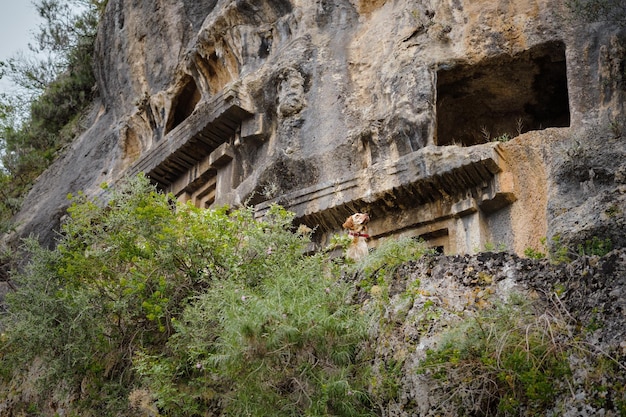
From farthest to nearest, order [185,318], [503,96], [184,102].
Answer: [184,102]
[503,96]
[185,318]

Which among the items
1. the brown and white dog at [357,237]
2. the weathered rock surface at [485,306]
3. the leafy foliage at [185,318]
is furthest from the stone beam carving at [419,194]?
the weathered rock surface at [485,306]

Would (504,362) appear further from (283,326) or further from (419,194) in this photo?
(419,194)

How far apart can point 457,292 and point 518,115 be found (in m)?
5.92

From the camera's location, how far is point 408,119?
993 cm

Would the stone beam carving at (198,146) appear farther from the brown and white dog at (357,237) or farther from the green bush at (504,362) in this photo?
the green bush at (504,362)

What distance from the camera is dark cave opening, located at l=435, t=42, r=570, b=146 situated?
33.2 ft

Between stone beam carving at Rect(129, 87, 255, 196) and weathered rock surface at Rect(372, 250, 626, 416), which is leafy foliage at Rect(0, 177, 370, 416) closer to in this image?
weathered rock surface at Rect(372, 250, 626, 416)

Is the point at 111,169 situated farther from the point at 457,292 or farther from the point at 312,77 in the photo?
the point at 457,292

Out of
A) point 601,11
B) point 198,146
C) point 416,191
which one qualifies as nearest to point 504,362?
point 416,191

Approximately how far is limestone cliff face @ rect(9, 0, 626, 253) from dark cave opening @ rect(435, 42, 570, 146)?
0.02m

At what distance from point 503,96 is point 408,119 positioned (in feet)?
5.43

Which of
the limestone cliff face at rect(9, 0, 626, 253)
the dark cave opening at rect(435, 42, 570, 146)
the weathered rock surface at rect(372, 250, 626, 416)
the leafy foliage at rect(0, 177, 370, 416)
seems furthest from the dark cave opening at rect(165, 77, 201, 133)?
the weathered rock surface at rect(372, 250, 626, 416)

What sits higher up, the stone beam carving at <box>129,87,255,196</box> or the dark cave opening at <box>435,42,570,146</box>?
the stone beam carving at <box>129,87,255,196</box>

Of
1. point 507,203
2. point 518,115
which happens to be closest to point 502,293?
point 507,203
